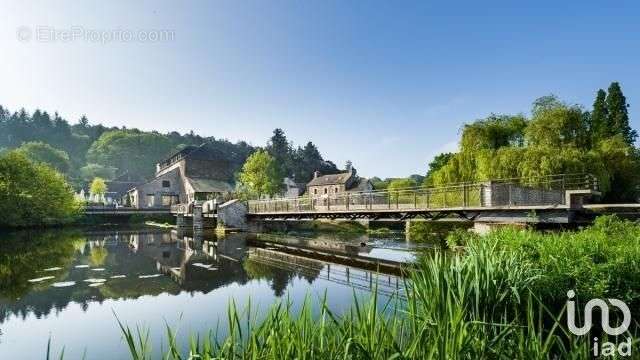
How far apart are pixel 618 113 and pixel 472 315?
50.2 meters

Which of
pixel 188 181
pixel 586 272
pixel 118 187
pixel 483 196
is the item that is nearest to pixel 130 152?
pixel 118 187

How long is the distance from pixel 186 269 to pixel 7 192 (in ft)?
109

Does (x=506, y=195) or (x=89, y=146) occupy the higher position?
(x=89, y=146)

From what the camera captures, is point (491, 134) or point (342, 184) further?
point (342, 184)

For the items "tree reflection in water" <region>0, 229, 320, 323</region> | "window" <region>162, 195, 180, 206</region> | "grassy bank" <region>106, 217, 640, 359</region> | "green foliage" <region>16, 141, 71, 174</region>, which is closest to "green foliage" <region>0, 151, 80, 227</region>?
"window" <region>162, 195, 180, 206</region>

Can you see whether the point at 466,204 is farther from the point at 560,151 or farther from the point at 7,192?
the point at 7,192

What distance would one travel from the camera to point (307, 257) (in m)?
21.0

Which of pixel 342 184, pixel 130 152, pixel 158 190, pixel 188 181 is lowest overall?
pixel 158 190

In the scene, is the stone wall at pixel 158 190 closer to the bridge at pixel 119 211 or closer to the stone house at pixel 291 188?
the bridge at pixel 119 211

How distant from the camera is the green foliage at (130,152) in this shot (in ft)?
413

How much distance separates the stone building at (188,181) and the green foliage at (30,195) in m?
15.4

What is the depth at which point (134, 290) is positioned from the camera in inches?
506

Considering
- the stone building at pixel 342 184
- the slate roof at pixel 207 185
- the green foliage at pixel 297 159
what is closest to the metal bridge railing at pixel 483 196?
the slate roof at pixel 207 185

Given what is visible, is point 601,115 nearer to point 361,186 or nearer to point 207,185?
point 361,186
